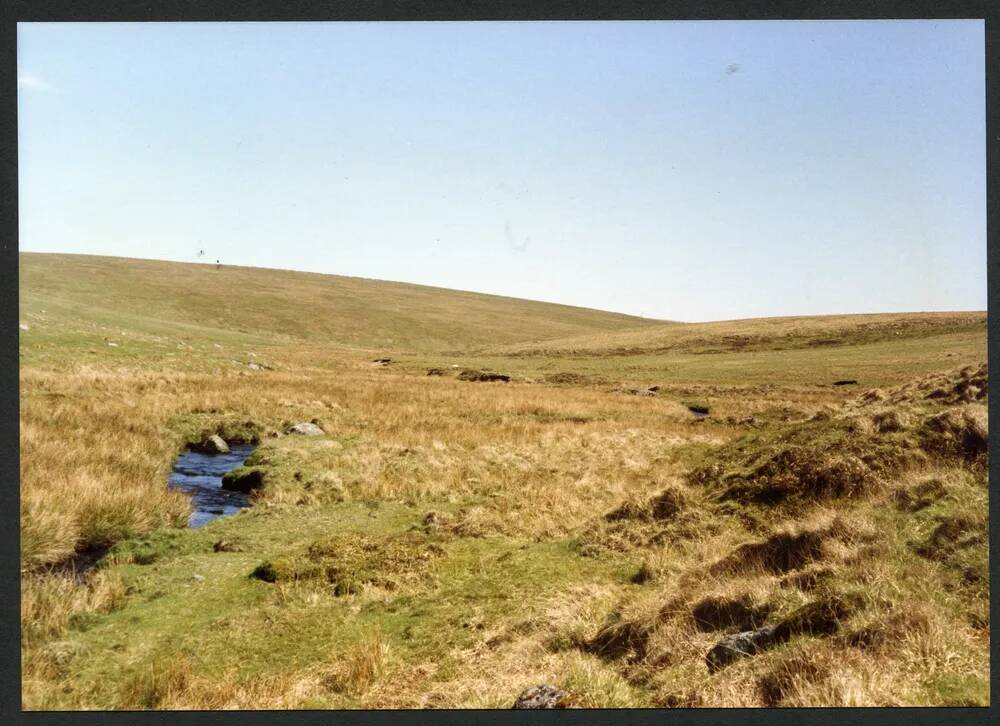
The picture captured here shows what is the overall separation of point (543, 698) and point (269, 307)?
104793 millimetres

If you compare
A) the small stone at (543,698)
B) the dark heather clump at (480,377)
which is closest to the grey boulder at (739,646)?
the small stone at (543,698)

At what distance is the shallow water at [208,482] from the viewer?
41.9ft

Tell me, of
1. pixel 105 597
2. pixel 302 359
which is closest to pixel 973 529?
pixel 105 597

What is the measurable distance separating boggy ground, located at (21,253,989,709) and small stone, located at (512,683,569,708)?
159mm

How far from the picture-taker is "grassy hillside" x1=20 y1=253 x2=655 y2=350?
252ft

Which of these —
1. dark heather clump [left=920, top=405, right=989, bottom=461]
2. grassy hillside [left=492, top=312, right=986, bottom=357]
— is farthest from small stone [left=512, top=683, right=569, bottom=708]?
grassy hillside [left=492, top=312, right=986, bottom=357]

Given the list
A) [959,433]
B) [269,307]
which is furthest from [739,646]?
[269,307]

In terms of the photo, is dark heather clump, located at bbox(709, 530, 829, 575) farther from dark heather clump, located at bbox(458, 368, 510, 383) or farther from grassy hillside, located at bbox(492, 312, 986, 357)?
grassy hillside, located at bbox(492, 312, 986, 357)

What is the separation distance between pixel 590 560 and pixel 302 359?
51605 millimetres

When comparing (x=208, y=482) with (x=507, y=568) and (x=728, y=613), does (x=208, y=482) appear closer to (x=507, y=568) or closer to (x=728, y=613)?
(x=507, y=568)

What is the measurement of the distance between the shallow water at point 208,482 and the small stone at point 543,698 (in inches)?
329

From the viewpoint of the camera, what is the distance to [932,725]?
600 centimetres

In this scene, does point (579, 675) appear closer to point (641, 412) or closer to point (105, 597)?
point (105, 597)

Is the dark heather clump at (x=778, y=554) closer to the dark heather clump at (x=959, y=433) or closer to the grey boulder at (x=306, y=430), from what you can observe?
the dark heather clump at (x=959, y=433)
